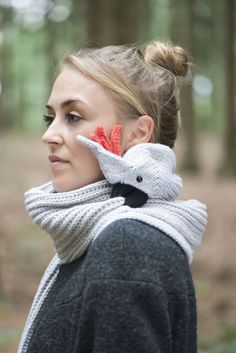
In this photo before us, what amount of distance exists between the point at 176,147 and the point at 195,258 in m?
4.80

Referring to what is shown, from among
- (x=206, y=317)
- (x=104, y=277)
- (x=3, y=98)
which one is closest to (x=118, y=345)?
(x=104, y=277)

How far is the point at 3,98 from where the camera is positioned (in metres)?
24.8

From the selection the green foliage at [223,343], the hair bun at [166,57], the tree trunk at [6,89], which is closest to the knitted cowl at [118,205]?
the hair bun at [166,57]

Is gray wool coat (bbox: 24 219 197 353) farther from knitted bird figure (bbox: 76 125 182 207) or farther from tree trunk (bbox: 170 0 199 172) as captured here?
tree trunk (bbox: 170 0 199 172)

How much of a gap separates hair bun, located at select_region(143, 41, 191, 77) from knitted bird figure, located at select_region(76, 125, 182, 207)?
0.43 metres

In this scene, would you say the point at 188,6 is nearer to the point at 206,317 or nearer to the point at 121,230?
the point at 206,317

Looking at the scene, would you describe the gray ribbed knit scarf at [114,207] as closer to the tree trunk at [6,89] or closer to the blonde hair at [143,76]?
the blonde hair at [143,76]

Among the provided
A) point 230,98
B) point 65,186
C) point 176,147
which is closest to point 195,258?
point 176,147

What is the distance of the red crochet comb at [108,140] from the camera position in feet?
6.52

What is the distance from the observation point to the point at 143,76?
2197mm

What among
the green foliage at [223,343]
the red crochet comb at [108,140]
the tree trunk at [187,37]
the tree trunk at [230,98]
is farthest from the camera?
the tree trunk at [230,98]

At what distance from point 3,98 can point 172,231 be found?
23.7 metres

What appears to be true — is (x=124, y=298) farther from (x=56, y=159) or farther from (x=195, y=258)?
(x=195, y=258)

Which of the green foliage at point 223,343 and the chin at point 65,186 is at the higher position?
the green foliage at point 223,343
